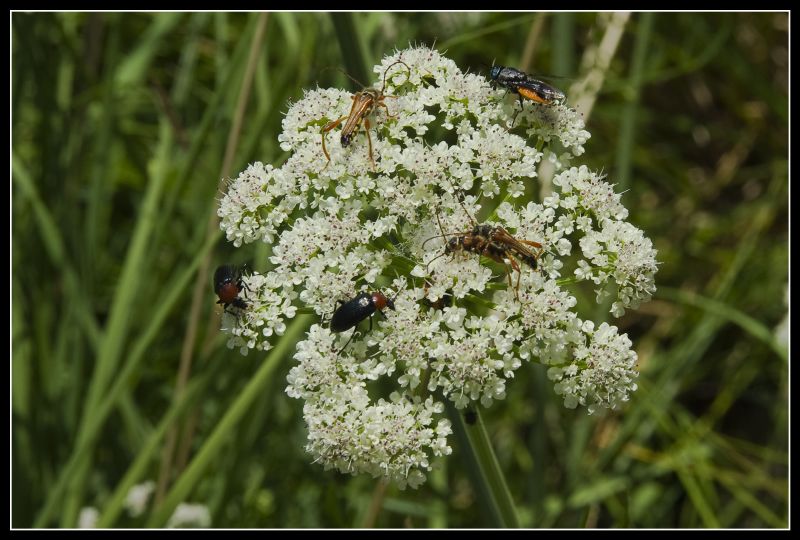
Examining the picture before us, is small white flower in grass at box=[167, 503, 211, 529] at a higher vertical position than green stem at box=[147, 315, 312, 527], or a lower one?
lower

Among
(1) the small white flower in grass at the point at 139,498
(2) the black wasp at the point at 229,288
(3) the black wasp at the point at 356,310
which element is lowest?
Result: (1) the small white flower in grass at the point at 139,498

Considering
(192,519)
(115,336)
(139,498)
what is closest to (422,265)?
(115,336)

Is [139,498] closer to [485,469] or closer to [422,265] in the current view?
[485,469]

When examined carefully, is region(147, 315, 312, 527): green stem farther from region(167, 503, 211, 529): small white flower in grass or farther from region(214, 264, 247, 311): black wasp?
region(167, 503, 211, 529): small white flower in grass

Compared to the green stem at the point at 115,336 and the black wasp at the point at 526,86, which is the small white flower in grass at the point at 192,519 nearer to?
the green stem at the point at 115,336

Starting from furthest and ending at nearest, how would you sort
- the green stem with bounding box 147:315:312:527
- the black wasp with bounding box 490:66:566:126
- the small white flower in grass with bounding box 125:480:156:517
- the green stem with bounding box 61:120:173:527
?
the small white flower in grass with bounding box 125:480:156:517
the green stem with bounding box 61:120:173:527
the green stem with bounding box 147:315:312:527
the black wasp with bounding box 490:66:566:126

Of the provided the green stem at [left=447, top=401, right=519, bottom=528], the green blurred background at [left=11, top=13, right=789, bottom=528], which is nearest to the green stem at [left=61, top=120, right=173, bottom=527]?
the green blurred background at [left=11, top=13, right=789, bottom=528]

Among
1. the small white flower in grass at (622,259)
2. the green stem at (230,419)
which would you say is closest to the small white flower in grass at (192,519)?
the green stem at (230,419)
